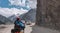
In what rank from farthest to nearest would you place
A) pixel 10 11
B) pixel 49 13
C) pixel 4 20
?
pixel 10 11, pixel 4 20, pixel 49 13

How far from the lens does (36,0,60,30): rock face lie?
3.05ft

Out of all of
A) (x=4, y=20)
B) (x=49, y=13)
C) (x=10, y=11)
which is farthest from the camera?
(x=10, y=11)

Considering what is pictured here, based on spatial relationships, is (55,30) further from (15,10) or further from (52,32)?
(15,10)

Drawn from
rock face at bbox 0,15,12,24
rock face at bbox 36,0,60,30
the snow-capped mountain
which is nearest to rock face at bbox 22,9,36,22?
the snow-capped mountain

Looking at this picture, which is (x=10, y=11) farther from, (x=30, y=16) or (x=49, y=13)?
(x=49, y=13)

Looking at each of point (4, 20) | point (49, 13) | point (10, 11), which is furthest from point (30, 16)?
point (49, 13)

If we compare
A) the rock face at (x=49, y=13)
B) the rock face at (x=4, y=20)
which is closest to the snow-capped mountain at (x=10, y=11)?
the rock face at (x=4, y=20)

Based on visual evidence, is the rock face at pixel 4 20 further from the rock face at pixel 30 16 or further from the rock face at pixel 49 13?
the rock face at pixel 49 13

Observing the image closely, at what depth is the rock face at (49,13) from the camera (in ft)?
3.05

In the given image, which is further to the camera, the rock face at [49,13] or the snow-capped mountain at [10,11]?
the snow-capped mountain at [10,11]

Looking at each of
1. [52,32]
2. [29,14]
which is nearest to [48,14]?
[52,32]

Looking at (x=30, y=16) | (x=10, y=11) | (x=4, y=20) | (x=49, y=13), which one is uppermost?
(x=49, y=13)

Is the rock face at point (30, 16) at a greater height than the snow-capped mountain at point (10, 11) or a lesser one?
lesser

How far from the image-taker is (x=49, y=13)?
38.7 inches
